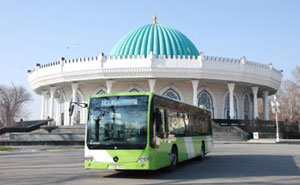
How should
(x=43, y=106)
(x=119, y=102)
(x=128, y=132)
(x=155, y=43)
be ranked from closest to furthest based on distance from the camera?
(x=128, y=132)
(x=119, y=102)
(x=155, y=43)
(x=43, y=106)

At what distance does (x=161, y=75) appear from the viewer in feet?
122

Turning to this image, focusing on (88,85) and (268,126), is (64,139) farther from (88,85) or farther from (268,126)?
(268,126)

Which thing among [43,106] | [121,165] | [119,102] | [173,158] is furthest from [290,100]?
[121,165]

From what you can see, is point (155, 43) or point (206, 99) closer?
point (206, 99)

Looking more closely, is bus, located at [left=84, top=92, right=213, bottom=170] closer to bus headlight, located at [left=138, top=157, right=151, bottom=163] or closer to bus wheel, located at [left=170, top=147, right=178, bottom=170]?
bus headlight, located at [left=138, top=157, right=151, bottom=163]

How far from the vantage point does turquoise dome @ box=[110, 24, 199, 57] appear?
42250 mm

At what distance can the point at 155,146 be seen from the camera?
1022cm

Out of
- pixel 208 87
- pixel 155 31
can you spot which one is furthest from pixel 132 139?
pixel 155 31

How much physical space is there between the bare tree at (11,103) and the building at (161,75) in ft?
75.6

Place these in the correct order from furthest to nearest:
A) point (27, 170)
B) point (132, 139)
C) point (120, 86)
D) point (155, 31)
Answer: point (155, 31) < point (120, 86) < point (27, 170) < point (132, 139)

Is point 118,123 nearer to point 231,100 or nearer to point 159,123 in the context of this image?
point 159,123

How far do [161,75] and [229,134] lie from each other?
30.0ft

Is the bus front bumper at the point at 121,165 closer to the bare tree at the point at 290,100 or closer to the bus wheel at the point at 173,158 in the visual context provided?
the bus wheel at the point at 173,158

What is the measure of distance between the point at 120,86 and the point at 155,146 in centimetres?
3172
